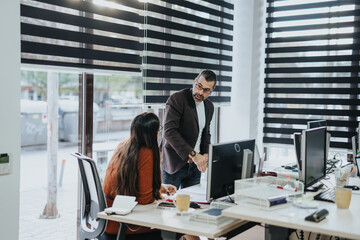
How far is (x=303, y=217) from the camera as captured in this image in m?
2.17

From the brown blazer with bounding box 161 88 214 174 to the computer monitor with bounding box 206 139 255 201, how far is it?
64cm

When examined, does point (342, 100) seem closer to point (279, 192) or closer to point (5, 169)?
point (279, 192)

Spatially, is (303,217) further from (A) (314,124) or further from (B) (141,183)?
(A) (314,124)

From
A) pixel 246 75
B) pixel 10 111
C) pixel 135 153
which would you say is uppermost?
pixel 246 75

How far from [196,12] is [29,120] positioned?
6.76 ft

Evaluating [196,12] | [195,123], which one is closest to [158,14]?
[196,12]

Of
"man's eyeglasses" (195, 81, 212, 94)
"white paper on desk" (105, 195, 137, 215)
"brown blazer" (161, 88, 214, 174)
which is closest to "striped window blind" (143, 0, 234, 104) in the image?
"brown blazer" (161, 88, 214, 174)

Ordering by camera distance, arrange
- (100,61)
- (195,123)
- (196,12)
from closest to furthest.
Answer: (100,61)
(195,123)
(196,12)

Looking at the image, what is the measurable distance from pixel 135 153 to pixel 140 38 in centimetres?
150

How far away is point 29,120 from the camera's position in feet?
11.7

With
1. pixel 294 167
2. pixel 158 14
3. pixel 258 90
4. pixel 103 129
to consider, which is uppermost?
pixel 158 14

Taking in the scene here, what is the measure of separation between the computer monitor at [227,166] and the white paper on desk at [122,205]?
1.47 ft

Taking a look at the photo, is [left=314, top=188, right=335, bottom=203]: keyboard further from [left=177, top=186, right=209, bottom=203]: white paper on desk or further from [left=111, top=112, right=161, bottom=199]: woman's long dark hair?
[left=111, top=112, right=161, bottom=199]: woman's long dark hair

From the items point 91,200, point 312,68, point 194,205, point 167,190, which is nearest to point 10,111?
point 91,200
